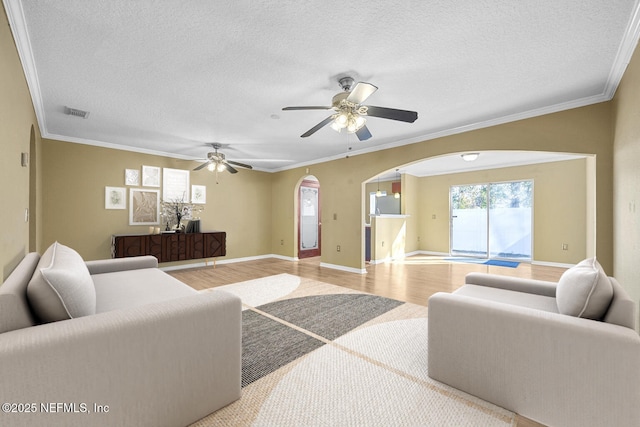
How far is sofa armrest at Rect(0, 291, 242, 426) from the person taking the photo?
1.02 m

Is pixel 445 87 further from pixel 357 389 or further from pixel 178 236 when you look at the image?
pixel 178 236

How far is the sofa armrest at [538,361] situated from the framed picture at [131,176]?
5.69 m

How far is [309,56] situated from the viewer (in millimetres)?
2250

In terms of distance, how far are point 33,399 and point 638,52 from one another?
4100 mm

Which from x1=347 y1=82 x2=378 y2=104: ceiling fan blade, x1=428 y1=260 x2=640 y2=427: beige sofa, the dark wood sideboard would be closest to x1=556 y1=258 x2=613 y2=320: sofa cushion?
x1=428 y1=260 x2=640 y2=427: beige sofa

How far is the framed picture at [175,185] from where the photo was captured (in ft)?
18.4

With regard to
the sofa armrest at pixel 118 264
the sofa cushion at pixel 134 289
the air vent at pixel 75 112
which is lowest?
the sofa cushion at pixel 134 289

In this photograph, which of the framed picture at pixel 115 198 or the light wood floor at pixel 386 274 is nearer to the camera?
the light wood floor at pixel 386 274

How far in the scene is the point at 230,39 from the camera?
6.77 feet

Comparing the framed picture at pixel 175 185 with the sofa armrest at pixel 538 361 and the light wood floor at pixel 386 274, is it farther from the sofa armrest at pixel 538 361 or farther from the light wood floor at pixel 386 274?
the sofa armrest at pixel 538 361

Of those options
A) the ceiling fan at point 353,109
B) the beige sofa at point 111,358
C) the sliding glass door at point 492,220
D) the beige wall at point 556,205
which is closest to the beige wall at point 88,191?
the beige sofa at point 111,358

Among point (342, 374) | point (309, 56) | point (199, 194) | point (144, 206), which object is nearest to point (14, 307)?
point (342, 374)

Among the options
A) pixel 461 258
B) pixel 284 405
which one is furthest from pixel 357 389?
pixel 461 258

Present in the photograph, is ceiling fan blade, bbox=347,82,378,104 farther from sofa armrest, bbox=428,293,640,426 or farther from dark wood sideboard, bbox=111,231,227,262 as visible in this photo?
dark wood sideboard, bbox=111,231,227,262
